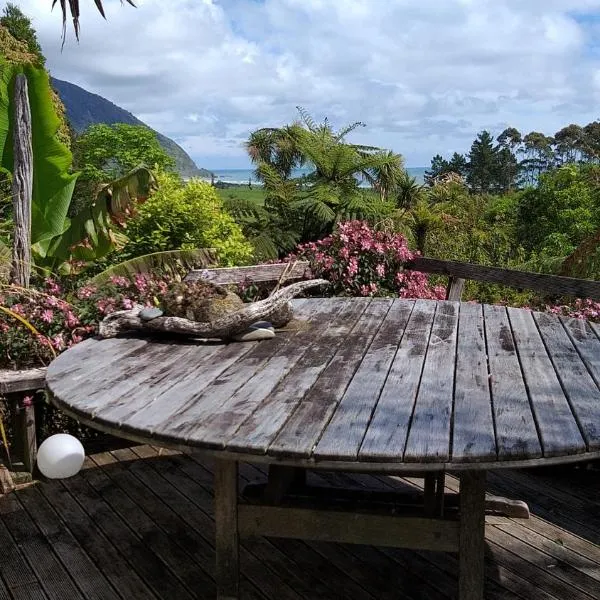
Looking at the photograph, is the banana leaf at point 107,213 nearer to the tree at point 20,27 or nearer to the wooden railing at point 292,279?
the wooden railing at point 292,279

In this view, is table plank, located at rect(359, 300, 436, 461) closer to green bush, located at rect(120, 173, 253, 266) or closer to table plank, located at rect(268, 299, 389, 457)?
table plank, located at rect(268, 299, 389, 457)

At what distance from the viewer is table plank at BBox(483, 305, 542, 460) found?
1631 millimetres

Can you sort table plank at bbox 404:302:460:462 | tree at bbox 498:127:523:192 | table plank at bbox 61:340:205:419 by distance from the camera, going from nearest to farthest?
table plank at bbox 404:302:460:462 < table plank at bbox 61:340:205:419 < tree at bbox 498:127:523:192

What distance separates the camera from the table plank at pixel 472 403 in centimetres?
162

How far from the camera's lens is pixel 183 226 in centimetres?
650

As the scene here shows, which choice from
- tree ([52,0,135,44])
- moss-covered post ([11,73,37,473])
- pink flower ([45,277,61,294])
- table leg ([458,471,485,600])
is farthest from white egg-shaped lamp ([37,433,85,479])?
tree ([52,0,135,44])

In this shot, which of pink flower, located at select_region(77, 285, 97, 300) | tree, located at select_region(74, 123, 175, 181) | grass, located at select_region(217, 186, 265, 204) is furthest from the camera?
tree, located at select_region(74, 123, 175, 181)

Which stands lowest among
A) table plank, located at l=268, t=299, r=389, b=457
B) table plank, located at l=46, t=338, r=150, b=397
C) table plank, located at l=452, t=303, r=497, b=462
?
table plank, located at l=46, t=338, r=150, b=397

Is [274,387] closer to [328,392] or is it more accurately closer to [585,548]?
[328,392]

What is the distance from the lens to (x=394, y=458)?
1.59 metres

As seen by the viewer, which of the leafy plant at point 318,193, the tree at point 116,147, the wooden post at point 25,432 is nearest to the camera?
the wooden post at point 25,432

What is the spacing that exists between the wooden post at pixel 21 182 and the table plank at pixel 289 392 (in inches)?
102

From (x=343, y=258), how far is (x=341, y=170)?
10.5 ft

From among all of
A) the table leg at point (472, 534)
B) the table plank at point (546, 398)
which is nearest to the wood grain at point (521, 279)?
the table plank at point (546, 398)
